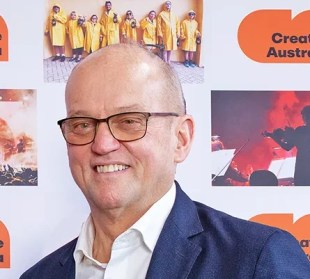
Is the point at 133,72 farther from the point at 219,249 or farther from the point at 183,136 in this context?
the point at 219,249

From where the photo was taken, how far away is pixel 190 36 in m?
1.78

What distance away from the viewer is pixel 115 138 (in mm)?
1341

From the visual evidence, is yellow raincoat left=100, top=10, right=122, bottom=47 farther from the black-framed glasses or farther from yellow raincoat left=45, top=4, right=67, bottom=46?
the black-framed glasses

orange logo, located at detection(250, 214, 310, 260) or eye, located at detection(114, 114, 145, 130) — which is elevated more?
eye, located at detection(114, 114, 145, 130)

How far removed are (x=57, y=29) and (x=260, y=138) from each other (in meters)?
0.67

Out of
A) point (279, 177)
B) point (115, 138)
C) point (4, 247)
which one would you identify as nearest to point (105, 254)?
point (115, 138)

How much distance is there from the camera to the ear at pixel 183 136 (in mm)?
1430

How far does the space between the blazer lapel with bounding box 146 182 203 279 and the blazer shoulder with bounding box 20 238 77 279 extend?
31cm

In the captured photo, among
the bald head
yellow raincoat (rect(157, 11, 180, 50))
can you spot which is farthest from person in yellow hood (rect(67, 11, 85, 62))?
the bald head

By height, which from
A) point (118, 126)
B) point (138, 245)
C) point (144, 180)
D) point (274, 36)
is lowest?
point (138, 245)

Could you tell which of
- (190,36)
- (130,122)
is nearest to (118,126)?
(130,122)

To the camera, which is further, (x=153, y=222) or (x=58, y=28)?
(x=58, y=28)

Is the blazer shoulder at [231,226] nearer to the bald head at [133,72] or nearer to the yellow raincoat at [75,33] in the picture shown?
the bald head at [133,72]

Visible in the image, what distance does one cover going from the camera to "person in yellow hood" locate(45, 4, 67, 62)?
179 centimetres
